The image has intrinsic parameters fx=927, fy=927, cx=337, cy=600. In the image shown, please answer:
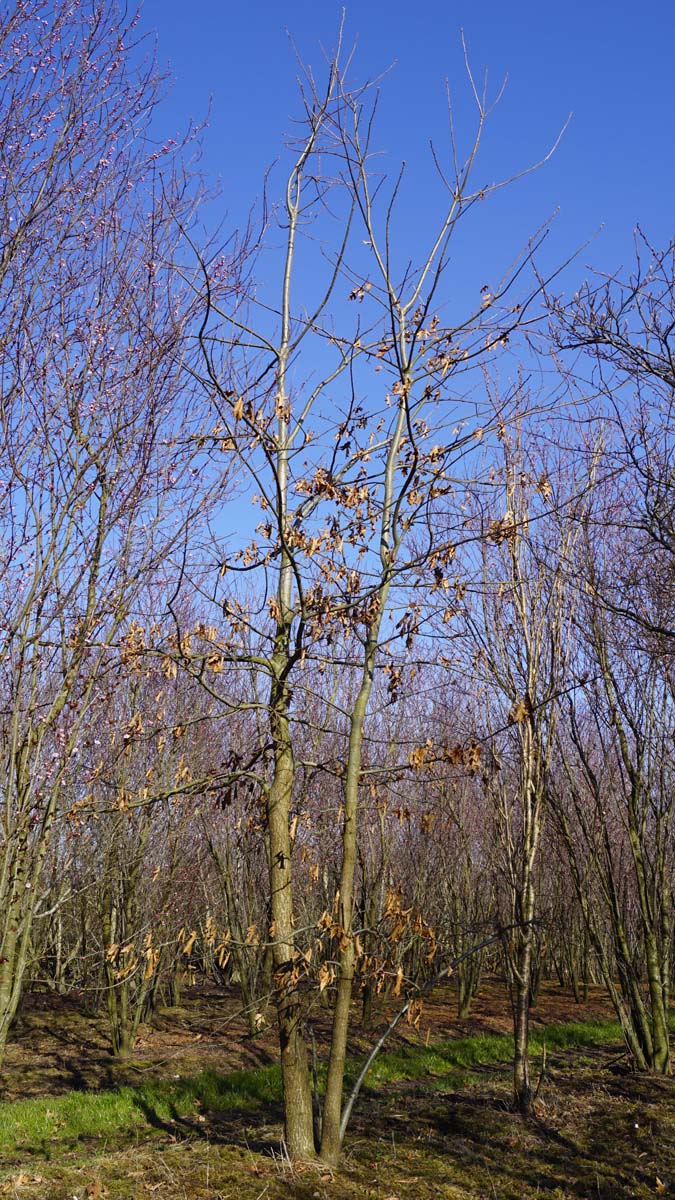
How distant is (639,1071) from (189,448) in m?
6.81

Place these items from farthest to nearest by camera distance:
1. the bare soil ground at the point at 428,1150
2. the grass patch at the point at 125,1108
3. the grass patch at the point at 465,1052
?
the grass patch at the point at 465,1052, the grass patch at the point at 125,1108, the bare soil ground at the point at 428,1150

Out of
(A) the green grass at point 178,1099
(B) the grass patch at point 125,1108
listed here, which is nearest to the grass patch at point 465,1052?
(A) the green grass at point 178,1099

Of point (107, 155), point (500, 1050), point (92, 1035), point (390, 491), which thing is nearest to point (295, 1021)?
point (390, 491)

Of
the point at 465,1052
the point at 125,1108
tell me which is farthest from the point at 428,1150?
the point at 465,1052

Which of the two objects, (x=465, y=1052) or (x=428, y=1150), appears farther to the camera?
(x=465, y=1052)

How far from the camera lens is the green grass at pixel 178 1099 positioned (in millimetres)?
6992

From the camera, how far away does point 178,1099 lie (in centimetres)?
806

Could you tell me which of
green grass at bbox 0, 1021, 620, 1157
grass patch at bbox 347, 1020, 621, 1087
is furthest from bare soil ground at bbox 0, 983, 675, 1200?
grass patch at bbox 347, 1020, 621, 1087

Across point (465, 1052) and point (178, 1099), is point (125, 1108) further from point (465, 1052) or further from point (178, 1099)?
point (465, 1052)

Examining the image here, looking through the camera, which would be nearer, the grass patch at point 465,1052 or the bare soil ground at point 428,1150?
the bare soil ground at point 428,1150

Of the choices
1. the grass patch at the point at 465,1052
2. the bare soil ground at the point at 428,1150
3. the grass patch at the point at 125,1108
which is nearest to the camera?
the bare soil ground at the point at 428,1150

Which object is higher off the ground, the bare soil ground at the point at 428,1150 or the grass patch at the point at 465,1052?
the bare soil ground at the point at 428,1150

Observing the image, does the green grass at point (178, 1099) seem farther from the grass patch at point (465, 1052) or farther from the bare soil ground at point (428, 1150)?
the bare soil ground at point (428, 1150)

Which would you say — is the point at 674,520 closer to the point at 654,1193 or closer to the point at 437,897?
the point at 654,1193
